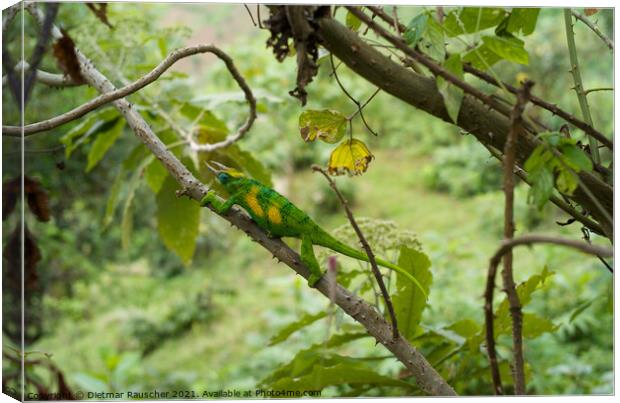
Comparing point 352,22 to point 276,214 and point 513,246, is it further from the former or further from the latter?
point 513,246

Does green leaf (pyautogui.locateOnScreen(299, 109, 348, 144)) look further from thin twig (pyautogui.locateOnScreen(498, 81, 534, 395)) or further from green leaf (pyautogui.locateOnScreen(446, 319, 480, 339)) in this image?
green leaf (pyautogui.locateOnScreen(446, 319, 480, 339))

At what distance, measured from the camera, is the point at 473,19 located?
0.80 m

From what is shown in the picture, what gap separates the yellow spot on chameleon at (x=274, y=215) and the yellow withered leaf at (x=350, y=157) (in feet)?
0.61

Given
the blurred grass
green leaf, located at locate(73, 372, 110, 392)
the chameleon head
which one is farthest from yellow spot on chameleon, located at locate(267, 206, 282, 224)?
the blurred grass

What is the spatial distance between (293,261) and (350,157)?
156 mm

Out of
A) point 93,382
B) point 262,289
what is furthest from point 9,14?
point 262,289

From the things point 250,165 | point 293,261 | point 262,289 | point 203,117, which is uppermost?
point 262,289

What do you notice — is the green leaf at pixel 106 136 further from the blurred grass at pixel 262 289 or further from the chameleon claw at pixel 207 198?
the blurred grass at pixel 262 289

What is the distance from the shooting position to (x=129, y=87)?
85cm

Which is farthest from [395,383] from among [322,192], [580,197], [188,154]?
[322,192]

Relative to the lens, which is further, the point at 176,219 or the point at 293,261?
the point at 176,219

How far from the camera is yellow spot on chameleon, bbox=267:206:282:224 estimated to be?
43.0 inches

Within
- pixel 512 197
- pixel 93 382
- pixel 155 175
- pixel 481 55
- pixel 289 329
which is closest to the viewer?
pixel 512 197

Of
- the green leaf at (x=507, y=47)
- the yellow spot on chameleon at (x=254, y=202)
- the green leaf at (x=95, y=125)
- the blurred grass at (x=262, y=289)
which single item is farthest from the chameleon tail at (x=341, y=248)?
the blurred grass at (x=262, y=289)
